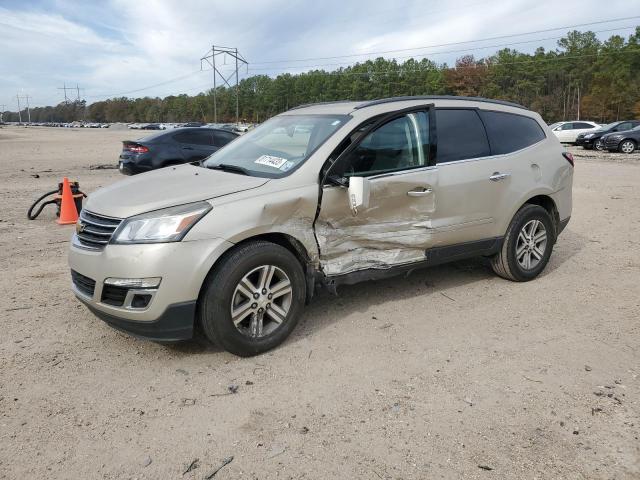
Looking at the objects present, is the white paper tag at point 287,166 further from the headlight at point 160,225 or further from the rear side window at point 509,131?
the rear side window at point 509,131

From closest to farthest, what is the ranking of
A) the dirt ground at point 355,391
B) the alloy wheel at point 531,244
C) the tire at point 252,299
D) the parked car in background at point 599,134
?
the dirt ground at point 355,391 → the tire at point 252,299 → the alloy wheel at point 531,244 → the parked car in background at point 599,134

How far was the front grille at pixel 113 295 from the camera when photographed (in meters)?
3.36

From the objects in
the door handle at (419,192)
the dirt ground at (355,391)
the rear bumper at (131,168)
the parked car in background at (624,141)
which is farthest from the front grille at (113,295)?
the parked car in background at (624,141)

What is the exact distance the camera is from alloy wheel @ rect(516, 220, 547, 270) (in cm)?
519

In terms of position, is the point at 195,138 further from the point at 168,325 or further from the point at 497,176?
the point at 168,325

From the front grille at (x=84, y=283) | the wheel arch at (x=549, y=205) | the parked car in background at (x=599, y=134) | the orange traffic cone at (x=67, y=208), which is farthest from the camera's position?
the parked car in background at (x=599, y=134)

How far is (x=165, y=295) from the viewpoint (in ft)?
10.8

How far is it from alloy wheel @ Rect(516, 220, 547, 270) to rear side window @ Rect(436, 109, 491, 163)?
930 mm

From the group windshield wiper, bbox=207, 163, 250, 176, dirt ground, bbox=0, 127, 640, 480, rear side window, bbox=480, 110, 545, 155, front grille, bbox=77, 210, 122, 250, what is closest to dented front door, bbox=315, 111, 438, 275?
dirt ground, bbox=0, 127, 640, 480

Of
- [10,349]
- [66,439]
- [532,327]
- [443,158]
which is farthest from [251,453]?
[443,158]

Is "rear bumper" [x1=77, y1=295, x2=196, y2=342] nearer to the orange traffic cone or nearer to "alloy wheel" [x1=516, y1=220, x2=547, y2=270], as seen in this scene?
"alloy wheel" [x1=516, y1=220, x2=547, y2=270]

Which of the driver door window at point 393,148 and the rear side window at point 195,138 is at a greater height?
the rear side window at point 195,138

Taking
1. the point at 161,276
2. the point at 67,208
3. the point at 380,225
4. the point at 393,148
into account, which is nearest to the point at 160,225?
the point at 161,276

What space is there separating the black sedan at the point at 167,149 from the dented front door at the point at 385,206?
25.9 feet
